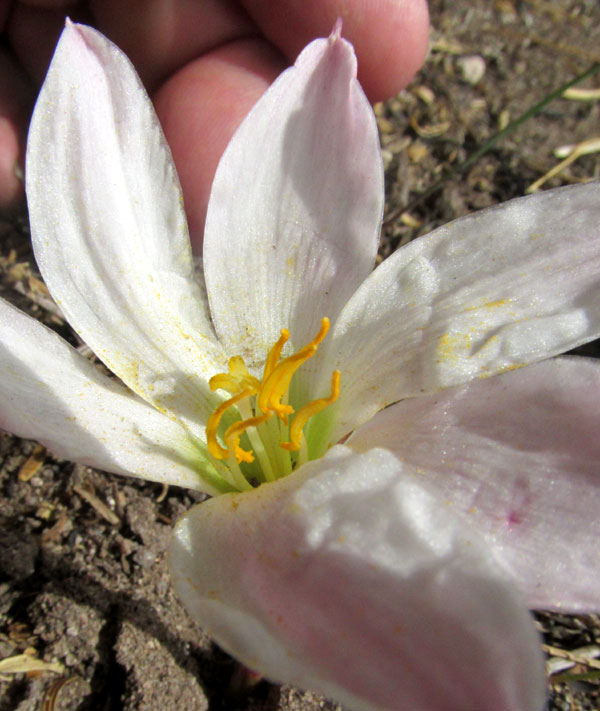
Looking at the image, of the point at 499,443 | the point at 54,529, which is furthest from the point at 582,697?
the point at 54,529

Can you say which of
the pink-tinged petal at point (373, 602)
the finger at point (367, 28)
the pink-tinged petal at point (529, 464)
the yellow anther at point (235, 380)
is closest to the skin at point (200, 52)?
the finger at point (367, 28)

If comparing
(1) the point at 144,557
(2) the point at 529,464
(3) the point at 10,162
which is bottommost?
(1) the point at 144,557

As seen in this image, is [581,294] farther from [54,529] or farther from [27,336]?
[54,529]

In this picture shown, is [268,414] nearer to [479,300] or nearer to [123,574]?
[479,300]

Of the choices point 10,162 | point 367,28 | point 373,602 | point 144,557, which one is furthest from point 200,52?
point 373,602

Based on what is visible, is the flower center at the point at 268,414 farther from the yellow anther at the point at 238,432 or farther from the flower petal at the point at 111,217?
the flower petal at the point at 111,217

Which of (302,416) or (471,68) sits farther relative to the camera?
(471,68)

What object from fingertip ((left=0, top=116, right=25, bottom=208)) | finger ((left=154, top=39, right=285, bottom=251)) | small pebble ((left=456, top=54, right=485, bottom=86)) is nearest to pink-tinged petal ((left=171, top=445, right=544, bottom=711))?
finger ((left=154, top=39, right=285, bottom=251))

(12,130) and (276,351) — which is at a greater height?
(12,130)
